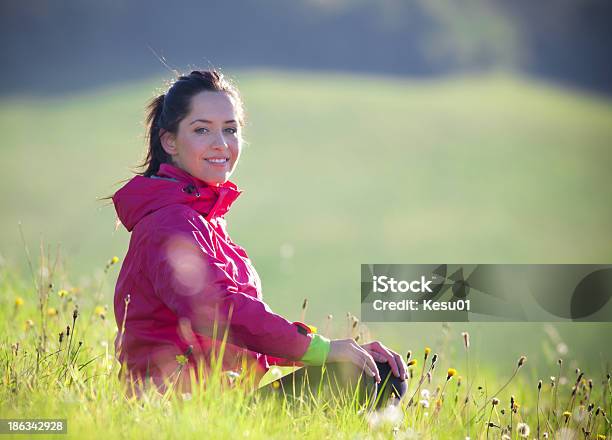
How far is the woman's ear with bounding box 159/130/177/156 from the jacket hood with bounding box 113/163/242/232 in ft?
0.51

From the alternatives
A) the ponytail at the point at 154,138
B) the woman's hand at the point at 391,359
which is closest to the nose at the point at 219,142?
the ponytail at the point at 154,138

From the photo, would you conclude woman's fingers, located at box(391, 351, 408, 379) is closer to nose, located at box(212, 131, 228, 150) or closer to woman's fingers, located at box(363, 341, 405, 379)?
woman's fingers, located at box(363, 341, 405, 379)

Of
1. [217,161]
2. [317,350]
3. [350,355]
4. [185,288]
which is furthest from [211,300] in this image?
[217,161]

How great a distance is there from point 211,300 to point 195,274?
0.12 m

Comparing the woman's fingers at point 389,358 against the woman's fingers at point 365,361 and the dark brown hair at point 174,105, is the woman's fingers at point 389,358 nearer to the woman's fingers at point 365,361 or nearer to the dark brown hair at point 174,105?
the woman's fingers at point 365,361

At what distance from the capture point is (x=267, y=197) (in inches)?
603

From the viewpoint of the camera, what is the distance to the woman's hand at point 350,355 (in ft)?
10.9

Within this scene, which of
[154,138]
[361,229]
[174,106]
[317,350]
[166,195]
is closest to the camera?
[317,350]

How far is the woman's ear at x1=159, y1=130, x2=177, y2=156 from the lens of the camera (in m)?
3.82

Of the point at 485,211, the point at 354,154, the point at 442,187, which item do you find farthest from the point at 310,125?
the point at 485,211

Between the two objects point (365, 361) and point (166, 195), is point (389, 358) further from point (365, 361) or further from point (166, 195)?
point (166, 195)

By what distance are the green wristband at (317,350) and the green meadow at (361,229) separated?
202mm

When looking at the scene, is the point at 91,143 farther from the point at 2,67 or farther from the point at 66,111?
the point at 2,67

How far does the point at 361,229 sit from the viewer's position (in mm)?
13672
